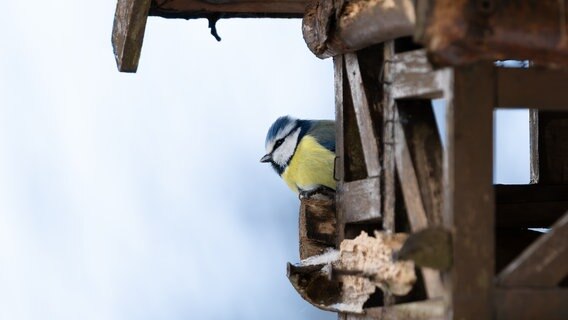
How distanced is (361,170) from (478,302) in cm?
123

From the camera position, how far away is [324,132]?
6090 millimetres

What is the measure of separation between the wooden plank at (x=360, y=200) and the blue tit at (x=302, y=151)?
118 cm

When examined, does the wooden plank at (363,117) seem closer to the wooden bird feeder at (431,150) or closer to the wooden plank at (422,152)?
the wooden bird feeder at (431,150)

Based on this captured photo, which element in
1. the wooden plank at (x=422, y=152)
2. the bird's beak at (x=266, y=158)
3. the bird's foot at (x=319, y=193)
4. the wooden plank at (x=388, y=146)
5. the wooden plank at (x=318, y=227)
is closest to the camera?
the wooden plank at (x=422, y=152)

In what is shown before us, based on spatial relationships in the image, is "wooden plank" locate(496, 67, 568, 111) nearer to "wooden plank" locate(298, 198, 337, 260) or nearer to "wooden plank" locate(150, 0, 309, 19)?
"wooden plank" locate(298, 198, 337, 260)

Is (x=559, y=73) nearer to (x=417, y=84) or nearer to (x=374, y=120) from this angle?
(x=417, y=84)

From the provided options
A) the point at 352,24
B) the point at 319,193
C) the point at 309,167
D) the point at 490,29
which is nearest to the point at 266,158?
the point at 309,167

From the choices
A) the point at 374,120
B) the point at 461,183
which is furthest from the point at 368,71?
the point at 461,183

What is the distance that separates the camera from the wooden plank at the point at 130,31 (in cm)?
461

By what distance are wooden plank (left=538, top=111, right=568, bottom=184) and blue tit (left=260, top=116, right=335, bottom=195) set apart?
3.16ft

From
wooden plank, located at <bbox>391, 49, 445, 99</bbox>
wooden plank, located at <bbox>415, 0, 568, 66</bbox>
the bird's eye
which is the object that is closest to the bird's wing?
the bird's eye

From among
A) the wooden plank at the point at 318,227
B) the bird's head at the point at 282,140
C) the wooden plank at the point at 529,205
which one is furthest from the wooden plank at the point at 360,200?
the bird's head at the point at 282,140

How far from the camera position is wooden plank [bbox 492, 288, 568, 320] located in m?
3.56

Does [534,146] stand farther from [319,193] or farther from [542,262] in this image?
[542,262]
